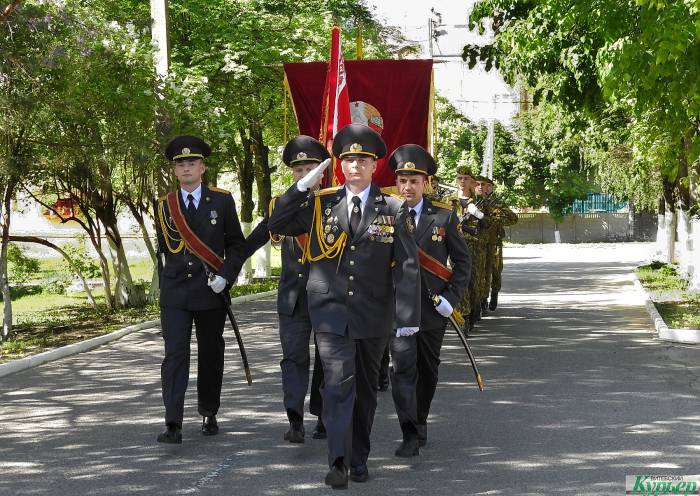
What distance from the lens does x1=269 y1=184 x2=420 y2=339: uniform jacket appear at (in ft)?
19.5

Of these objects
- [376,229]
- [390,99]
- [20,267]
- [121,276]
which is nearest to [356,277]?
[376,229]

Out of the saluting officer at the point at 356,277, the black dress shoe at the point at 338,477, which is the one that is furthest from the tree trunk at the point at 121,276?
the black dress shoe at the point at 338,477

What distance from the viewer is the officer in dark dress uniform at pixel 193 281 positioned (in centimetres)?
710

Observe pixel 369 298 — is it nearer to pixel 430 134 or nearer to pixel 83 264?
pixel 430 134

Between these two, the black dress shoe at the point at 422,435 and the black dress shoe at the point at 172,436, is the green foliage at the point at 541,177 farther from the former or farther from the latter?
the black dress shoe at the point at 172,436

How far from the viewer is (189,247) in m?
7.23

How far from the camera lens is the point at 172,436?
7008 mm

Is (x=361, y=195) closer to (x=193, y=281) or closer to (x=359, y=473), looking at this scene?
(x=359, y=473)

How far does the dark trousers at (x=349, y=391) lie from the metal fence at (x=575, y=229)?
56797 mm

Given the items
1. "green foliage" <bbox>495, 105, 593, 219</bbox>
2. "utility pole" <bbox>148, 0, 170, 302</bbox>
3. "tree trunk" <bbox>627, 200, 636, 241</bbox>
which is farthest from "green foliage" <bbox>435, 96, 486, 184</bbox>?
"utility pole" <bbox>148, 0, 170, 302</bbox>

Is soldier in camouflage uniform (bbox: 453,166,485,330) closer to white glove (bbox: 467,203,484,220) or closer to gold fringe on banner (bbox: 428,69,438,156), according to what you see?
white glove (bbox: 467,203,484,220)

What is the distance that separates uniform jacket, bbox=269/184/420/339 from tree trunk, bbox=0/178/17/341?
8981 mm

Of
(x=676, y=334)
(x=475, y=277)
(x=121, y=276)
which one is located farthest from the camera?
(x=121, y=276)

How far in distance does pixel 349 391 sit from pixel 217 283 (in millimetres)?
1498
